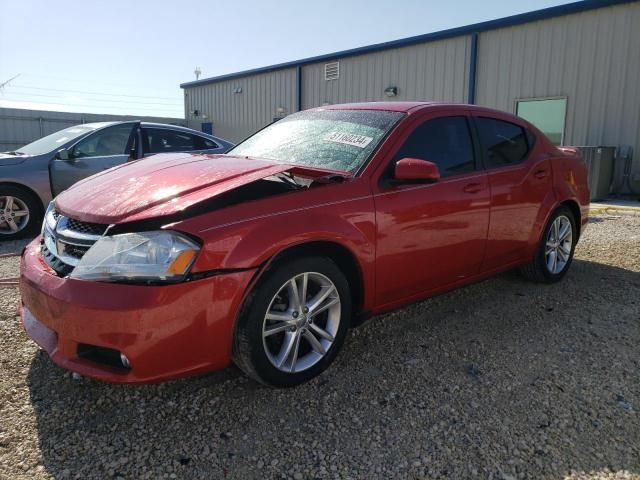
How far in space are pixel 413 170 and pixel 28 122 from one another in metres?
20.0

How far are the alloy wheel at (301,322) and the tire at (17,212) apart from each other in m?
4.83

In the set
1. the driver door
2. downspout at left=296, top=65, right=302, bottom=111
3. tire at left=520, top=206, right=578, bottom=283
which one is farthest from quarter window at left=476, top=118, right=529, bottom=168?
downspout at left=296, top=65, right=302, bottom=111

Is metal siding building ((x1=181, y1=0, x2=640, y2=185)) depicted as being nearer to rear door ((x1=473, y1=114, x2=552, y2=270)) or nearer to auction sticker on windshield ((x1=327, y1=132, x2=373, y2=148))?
rear door ((x1=473, y1=114, x2=552, y2=270))

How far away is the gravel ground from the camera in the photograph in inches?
79.4

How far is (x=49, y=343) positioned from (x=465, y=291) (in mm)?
3127

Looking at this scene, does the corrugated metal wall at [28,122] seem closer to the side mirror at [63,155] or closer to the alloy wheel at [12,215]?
the side mirror at [63,155]

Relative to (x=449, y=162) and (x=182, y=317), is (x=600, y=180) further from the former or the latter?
(x=182, y=317)

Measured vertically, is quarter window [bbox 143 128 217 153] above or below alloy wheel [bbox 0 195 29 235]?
above

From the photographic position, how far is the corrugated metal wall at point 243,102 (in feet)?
61.7

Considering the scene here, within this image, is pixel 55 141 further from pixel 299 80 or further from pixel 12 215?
pixel 299 80

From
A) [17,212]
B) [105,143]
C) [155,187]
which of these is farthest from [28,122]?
[155,187]

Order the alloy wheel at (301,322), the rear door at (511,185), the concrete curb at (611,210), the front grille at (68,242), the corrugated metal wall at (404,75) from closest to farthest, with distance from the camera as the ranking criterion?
the front grille at (68,242), the alloy wheel at (301,322), the rear door at (511,185), the concrete curb at (611,210), the corrugated metal wall at (404,75)

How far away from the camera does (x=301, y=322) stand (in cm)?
258

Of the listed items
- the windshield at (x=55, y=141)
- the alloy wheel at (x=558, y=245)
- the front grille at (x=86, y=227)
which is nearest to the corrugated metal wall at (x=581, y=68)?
the alloy wheel at (x=558, y=245)
